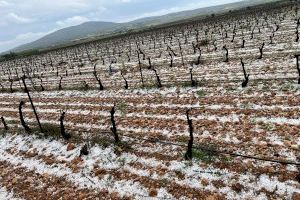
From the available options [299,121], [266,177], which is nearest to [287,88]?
[299,121]

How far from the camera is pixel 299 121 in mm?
14227

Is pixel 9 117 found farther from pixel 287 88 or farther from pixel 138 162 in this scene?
pixel 287 88

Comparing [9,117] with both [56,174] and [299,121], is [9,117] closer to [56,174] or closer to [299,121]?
[56,174]

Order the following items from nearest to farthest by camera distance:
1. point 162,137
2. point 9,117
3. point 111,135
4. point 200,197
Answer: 1. point 200,197
2. point 162,137
3. point 111,135
4. point 9,117

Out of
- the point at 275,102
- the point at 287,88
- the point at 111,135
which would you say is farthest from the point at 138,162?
the point at 287,88

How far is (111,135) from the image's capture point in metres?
16.4

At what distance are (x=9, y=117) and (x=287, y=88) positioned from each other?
61.7ft

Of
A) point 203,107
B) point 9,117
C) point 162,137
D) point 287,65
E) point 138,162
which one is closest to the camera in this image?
point 138,162

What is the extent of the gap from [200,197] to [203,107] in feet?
26.5

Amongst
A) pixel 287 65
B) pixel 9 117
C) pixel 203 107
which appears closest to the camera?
pixel 203 107

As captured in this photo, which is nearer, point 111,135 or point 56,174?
point 56,174

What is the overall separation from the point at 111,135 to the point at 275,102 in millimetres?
8271

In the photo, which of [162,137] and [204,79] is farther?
[204,79]

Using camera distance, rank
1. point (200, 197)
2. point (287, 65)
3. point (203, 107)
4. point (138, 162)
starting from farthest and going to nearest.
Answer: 1. point (287, 65)
2. point (203, 107)
3. point (138, 162)
4. point (200, 197)
